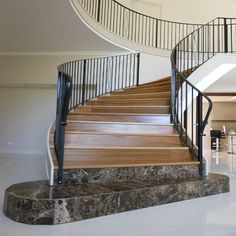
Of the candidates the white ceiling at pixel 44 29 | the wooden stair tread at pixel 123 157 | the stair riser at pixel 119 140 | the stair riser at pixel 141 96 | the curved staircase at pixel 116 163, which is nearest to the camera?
the curved staircase at pixel 116 163

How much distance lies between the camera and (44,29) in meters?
5.30

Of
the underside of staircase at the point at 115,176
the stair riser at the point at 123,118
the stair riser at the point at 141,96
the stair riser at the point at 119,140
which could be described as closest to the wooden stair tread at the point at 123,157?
the underside of staircase at the point at 115,176

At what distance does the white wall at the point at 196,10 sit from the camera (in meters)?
8.51

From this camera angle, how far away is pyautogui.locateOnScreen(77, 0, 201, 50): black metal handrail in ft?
23.9

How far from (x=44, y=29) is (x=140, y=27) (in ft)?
12.2

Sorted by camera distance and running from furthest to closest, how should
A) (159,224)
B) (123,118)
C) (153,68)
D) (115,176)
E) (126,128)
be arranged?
1. (153,68)
2. (123,118)
3. (126,128)
4. (115,176)
5. (159,224)

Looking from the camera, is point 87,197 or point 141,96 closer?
point 87,197

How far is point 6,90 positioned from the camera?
737cm

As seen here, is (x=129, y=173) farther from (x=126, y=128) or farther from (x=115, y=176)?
(x=126, y=128)

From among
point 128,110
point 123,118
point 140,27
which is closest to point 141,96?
point 128,110

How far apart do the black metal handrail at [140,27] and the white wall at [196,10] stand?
0.40m

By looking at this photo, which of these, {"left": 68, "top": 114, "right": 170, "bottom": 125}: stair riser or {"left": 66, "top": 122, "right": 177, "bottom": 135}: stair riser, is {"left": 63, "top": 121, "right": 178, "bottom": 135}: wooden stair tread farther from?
{"left": 68, "top": 114, "right": 170, "bottom": 125}: stair riser

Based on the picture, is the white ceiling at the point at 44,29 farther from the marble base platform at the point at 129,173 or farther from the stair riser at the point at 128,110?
the marble base platform at the point at 129,173

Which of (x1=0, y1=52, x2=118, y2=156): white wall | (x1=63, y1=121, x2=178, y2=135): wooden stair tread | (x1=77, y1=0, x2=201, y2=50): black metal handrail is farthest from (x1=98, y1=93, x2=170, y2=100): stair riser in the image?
(x1=77, y1=0, x2=201, y2=50): black metal handrail
